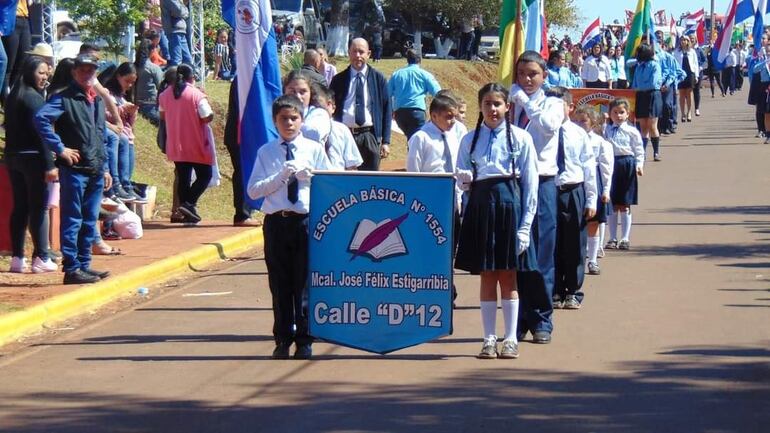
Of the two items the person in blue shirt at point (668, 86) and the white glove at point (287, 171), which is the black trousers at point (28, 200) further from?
the person in blue shirt at point (668, 86)

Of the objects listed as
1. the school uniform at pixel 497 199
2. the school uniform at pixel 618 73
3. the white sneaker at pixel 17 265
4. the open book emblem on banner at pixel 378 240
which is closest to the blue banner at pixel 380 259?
the open book emblem on banner at pixel 378 240

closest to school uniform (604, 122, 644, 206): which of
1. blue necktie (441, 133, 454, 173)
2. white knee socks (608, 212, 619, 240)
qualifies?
white knee socks (608, 212, 619, 240)

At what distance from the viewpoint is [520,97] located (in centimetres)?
991

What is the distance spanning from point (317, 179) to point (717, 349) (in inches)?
118

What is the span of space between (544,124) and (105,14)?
1204cm

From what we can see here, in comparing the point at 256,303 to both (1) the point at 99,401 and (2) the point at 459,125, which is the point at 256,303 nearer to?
(2) the point at 459,125

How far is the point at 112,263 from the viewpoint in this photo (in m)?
13.7

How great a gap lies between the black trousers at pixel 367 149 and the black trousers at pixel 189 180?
3.97 m

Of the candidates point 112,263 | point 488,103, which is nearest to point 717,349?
point 488,103

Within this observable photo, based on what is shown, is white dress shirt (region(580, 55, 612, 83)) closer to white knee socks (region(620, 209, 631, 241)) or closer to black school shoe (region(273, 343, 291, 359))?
white knee socks (region(620, 209, 631, 241))

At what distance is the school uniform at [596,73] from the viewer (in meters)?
34.0

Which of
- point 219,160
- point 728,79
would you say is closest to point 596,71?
point 219,160

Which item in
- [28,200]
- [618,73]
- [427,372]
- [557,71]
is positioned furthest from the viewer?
[618,73]

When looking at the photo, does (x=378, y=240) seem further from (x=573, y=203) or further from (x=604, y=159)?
(x=604, y=159)
